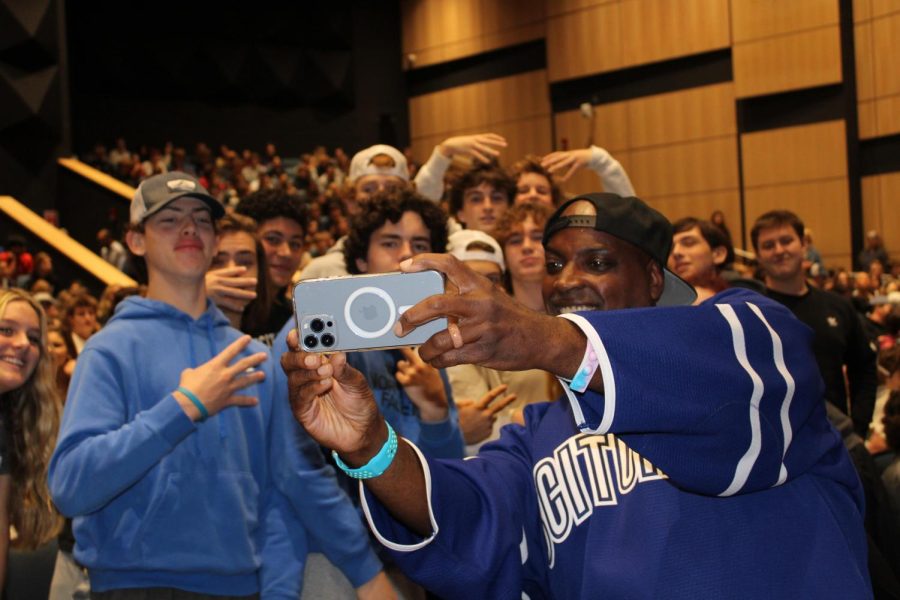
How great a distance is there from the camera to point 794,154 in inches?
648

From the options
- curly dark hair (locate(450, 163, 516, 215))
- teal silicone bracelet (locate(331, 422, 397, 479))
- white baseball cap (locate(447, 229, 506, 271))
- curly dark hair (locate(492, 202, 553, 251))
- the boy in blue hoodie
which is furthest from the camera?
curly dark hair (locate(450, 163, 516, 215))

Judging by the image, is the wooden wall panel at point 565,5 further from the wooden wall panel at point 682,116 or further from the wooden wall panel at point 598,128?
the wooden wall panel at point 682,116

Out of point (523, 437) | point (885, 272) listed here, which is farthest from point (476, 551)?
point (885, 272)

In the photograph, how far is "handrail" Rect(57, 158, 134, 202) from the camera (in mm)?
14694

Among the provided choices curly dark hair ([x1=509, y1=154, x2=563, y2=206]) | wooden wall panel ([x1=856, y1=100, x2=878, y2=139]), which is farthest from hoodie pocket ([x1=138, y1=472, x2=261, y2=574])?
wooden wall panel ([x1=856, y1=100, x2=878, y2=139])

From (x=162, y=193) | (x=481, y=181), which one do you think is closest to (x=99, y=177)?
(x=481, y=181)

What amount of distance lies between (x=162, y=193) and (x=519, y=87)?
18174mm

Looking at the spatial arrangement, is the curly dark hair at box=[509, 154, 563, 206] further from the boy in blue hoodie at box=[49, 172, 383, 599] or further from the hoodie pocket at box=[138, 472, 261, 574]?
the hoodie pocket at box=[138, 472, 261, 574]

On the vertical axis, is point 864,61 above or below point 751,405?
above

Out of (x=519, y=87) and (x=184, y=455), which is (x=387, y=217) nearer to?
(x=184, y=455)

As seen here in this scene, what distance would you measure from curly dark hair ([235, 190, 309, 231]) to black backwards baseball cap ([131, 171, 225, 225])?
3.76 ft

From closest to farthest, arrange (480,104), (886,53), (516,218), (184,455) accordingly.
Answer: (184,455)
(516,218)
(886,53)
(480,104)

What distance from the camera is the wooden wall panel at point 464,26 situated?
66.7 ft

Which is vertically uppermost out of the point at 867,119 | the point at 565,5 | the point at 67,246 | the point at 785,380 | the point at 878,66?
the point at 565,5
